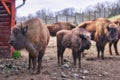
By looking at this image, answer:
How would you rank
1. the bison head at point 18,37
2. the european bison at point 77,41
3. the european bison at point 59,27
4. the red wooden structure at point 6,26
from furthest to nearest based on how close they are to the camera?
the european bison at point 59,27, the red wooden structure at point 6,26, the european bison at point 77,41, the bison head at point 18,37

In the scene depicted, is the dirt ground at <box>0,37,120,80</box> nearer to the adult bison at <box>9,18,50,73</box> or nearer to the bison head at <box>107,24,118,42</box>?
the adult bison at <box>9,18,50,73</box>

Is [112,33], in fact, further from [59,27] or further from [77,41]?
[59,27]

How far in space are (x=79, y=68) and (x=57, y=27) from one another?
792 cm

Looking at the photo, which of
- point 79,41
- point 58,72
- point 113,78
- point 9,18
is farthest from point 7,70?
point 9,18

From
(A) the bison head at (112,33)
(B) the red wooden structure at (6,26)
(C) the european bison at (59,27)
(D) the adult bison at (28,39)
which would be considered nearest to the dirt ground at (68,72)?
(D) the adult bison at (28,39)

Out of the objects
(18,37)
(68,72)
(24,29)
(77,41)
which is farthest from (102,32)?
(18,37)

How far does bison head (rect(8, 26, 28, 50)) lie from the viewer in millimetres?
11000

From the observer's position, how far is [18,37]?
11.0 metres

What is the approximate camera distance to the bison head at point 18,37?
1100 cm

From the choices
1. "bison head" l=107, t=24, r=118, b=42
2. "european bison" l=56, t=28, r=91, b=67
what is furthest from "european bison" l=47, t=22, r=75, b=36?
"european bison" l=56, t=28, r=91, b=67

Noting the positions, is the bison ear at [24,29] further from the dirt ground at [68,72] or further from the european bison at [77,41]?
the european bison at [77,41]

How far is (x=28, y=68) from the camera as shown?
39.6 ft

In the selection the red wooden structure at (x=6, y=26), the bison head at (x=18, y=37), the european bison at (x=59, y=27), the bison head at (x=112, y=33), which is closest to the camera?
the bison head at (x=18, y=37)

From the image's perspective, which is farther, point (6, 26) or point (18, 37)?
point (6, 26)
